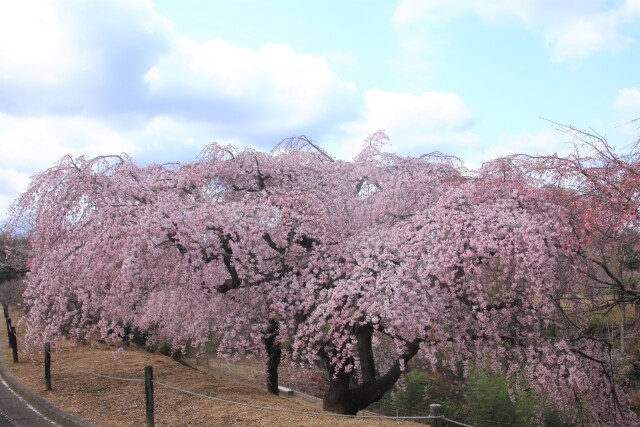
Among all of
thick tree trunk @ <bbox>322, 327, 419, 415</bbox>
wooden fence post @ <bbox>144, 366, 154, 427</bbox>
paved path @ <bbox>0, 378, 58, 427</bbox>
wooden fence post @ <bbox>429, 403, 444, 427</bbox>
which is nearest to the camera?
wooden fence post @ <bbox>429, 403, 444, 427</bbox>

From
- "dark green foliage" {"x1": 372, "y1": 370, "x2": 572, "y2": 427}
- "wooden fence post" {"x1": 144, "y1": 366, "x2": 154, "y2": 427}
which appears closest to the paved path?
"wooden fence post" {"x1": 144, "y1": 366, "x2": 154, "y2": 427}

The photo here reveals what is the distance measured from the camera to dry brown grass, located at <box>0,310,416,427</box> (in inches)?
334

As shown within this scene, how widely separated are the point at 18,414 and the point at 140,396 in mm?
2148

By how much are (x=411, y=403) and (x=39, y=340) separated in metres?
11.3

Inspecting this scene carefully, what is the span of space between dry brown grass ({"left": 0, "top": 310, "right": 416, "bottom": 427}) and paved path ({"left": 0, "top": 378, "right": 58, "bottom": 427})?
1.45 ft

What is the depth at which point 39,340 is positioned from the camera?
11.7 meters

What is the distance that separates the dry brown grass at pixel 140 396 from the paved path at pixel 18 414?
0.44 meters

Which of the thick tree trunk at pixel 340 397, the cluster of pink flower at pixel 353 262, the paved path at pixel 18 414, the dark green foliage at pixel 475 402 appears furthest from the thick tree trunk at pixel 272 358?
the paved path at pixel 18 414

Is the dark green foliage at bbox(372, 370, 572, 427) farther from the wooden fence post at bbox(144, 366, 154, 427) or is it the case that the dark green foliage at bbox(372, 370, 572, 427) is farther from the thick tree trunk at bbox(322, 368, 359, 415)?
the wooden fence post at bbox(144, 366, 154, 427)

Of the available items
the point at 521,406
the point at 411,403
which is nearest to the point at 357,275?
the point at 521,406

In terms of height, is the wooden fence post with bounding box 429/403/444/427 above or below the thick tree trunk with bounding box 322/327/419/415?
above

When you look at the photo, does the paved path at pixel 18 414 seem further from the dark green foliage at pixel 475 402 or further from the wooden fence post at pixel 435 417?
the dark green foliage at pixel 475 402

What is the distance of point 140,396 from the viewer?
1061 cm

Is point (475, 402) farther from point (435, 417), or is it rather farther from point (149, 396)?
point (435, 417)
